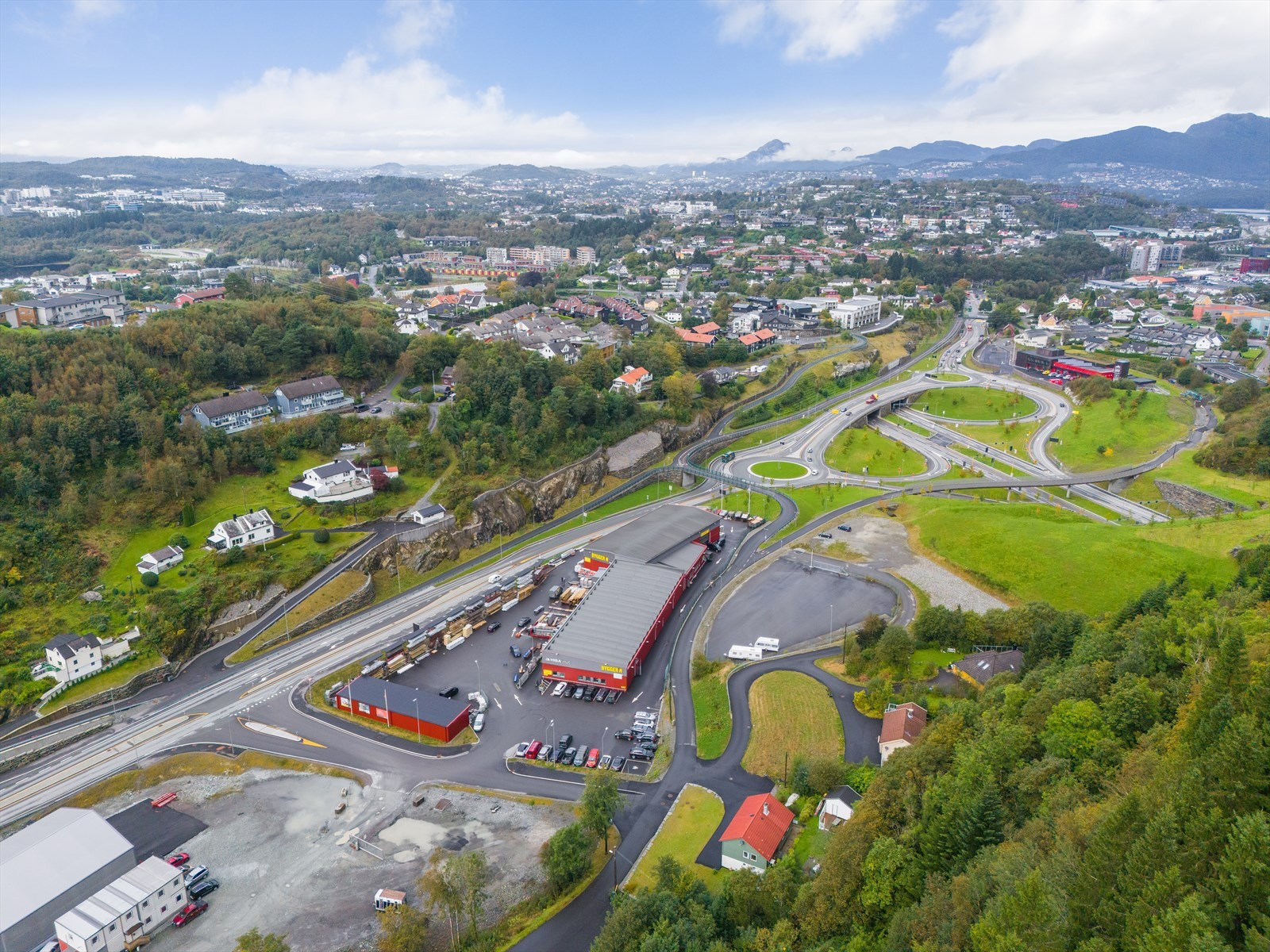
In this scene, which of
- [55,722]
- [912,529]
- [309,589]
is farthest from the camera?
[912,529]

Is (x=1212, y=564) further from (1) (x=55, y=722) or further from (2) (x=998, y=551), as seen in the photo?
(1) (x=55, y=722)

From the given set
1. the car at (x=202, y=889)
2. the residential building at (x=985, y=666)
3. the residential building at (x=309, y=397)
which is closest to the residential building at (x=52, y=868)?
the car at (x=202, y=889)

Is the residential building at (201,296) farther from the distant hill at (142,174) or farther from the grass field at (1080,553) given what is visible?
the distant hill at (142,174)

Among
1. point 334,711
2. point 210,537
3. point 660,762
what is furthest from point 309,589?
point 660,762

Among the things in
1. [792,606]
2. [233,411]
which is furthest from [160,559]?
[792,606]

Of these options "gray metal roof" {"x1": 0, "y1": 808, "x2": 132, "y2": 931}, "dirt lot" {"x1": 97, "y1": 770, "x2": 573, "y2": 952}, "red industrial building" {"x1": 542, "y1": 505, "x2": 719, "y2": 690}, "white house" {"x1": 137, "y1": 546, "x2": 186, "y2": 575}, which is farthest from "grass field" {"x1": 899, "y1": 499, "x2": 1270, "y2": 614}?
"white house" {"x1": 137, "y1": 546, "x2": 186, "y2": 575}
